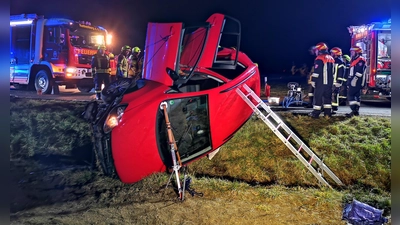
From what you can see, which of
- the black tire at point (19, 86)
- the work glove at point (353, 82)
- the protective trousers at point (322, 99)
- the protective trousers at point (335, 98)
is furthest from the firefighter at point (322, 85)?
the black tire at point (19, 86)

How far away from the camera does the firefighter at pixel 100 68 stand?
4113mm

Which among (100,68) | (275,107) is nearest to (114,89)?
(100,68)

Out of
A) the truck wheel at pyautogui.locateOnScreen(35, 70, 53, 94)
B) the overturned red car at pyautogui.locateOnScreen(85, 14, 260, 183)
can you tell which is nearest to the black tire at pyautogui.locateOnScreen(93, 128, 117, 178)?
the overturned red car at pyautogui.locateOnScreen(85, 14, 260, 183)

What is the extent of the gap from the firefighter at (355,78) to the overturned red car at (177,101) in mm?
1527

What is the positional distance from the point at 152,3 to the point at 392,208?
3551 mm

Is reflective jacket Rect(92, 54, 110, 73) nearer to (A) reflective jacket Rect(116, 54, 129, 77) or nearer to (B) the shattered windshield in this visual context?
(A) reflective jacket Rect(116, 54, 129, 77)

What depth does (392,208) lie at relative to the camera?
2.95 m

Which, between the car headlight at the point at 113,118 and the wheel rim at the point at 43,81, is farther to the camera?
the wheel rim at the point at 43,81

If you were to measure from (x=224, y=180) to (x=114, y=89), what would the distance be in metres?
1.78

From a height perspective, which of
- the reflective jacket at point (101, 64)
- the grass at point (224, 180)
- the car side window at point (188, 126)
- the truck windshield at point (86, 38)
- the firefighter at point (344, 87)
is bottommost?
the grass at point (224, 180)

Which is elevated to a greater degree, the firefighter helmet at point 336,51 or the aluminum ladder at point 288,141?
the firefighter helmet at point 336,51

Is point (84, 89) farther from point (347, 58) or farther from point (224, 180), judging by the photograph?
point (347, 58)

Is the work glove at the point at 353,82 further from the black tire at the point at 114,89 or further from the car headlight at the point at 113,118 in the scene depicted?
the car headlight at the point at 113,118

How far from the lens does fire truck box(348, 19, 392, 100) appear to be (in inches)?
167
